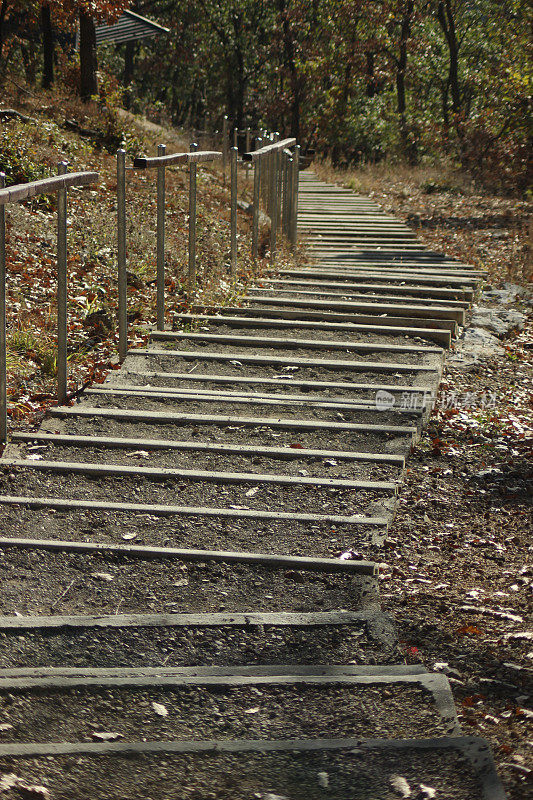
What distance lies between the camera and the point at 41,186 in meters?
5.61

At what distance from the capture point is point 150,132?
63.9 feet

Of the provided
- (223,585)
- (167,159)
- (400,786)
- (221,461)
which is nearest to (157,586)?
(223,585)

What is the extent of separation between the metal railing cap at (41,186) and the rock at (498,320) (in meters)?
4.59

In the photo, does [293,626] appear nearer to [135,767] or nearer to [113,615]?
[113,615]

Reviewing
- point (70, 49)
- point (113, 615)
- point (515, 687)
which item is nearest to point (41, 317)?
point (113, 615)

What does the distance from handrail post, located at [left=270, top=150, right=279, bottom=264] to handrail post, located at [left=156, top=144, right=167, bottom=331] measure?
10.5 ft

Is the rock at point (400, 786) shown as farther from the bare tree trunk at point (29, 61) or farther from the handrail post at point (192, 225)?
the bare tree trunk at point (29, 61)

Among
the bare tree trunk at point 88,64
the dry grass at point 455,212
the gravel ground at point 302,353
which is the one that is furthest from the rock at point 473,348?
the bare tree trunk at point 88,64

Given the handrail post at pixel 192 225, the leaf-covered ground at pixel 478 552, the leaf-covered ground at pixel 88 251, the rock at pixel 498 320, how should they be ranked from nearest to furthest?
the leaf-covered ground at pixel 478 552 < the leaf-covered ground at pixel 88 251 < the handrail post at pixel 192 225 < the rock at pixel 498 320

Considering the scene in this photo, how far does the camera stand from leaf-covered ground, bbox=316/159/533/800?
3266 mm

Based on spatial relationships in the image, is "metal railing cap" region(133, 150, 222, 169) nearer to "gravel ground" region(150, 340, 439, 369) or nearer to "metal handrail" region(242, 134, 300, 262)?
"gravel ground" region(150, 340, 439, 369)

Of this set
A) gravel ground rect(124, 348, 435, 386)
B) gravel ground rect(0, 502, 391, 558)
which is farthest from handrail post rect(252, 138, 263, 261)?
gravel ground rect(0, 502, 391, 558)

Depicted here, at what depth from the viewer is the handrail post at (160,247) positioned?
762cm

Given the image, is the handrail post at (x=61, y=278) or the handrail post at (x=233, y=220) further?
the handrail post at (x=233, y=220)
